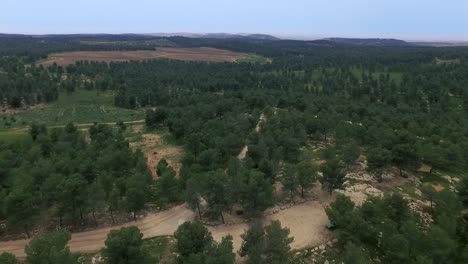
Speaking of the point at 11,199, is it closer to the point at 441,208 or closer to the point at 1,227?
the point at 1,227

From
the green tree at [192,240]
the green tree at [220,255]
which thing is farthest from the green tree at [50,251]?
the green tree at [220,255]

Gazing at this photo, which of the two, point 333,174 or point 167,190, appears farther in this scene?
point 333,174

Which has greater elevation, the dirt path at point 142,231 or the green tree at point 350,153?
the green tree at point 350,153

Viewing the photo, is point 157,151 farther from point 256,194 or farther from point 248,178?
point 256,194

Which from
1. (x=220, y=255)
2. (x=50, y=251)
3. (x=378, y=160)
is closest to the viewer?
(x=220, y=255)

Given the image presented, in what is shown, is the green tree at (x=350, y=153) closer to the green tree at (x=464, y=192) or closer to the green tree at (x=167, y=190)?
the green tree at (x=464, y=192)

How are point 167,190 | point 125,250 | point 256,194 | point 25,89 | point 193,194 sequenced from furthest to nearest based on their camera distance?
point 25,89, point 167,190, point 256,194, point 193,194, point 125,250

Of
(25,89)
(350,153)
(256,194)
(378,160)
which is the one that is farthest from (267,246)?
(25,89)
